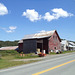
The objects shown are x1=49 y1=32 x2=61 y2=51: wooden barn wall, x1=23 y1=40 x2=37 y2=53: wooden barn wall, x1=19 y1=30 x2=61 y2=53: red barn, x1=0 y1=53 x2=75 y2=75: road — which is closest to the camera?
x1=0 y1=53 x2=75 y2=75: road

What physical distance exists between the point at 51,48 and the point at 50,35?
4.66 metres

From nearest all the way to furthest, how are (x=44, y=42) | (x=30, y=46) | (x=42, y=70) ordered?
(x=42, y=70)
(x=30, y=46)
(x=44, y=42)

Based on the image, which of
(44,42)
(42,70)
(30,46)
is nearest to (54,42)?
(44,42)

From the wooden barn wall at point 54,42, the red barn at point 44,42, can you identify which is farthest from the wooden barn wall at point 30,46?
the wooden barn wall at point 54,42

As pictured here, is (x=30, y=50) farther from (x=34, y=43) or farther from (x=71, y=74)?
(x=71, y=74)

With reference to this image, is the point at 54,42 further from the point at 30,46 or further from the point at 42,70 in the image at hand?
the point at 42,70

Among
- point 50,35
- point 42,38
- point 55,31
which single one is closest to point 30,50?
point 42,38

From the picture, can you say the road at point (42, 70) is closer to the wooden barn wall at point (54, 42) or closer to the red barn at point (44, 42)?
the red barn at point (44, 42)

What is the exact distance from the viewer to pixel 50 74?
26.2ft

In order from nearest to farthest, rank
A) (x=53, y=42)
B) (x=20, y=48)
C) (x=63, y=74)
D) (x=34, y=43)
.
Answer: (x=63, y=74) < (x=34, y=43) < (x=53, y=42) < (x=20, y=48)

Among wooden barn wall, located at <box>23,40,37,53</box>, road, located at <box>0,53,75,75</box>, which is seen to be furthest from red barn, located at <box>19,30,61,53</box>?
road, located at <box>0,53,75,75</box>

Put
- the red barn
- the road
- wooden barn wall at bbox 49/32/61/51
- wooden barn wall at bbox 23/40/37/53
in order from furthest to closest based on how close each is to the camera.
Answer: wooden barn wall at bbox 49/32/61/51, the red barn, wooden barn wall at bbox 23/40/37/53, the road

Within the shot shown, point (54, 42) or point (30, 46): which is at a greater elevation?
point (54, 42)

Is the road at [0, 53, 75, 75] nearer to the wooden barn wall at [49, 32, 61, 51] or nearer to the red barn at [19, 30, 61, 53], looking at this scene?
the red barn at [19, 30, 61, 53]
